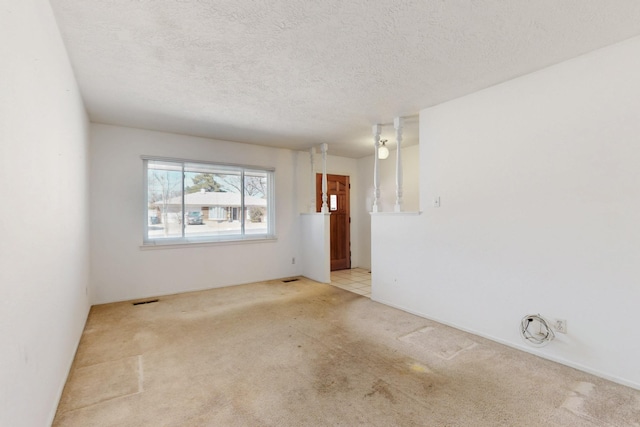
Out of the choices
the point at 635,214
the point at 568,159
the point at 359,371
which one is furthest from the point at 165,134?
the point at 635,214

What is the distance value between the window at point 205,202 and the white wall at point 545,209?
3.02m

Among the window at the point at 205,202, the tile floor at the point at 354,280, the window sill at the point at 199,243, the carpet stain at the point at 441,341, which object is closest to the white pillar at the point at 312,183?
the window at the point at 205,202

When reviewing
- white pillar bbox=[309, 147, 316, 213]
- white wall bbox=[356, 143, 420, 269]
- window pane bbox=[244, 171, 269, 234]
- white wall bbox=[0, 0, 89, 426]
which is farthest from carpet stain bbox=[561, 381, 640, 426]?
window pane bbox=[244, 171, 269, 234]

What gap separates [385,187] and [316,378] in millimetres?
4551

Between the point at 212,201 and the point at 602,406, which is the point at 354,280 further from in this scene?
the point at 602,406

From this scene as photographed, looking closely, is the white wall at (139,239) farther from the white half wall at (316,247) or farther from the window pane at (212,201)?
the white half wall at (316,247)

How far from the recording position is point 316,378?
2180 millimetres

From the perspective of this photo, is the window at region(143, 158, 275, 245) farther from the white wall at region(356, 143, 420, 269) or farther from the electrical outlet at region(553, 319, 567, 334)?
the electrical outlet at region(553, 319, 567, 334)

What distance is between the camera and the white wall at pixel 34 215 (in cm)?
112

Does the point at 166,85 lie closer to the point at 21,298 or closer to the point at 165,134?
the point at 165,134

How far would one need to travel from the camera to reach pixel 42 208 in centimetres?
162

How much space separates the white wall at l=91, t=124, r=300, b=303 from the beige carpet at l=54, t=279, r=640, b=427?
868 millimetres

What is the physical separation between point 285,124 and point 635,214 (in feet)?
11.8

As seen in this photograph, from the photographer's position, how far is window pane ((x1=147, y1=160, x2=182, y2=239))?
4.35 m
